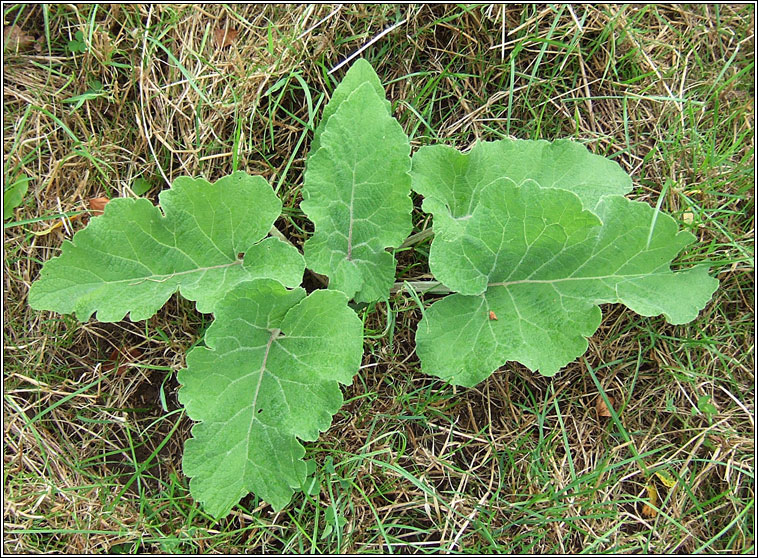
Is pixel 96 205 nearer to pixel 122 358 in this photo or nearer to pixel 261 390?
pixel 122 358

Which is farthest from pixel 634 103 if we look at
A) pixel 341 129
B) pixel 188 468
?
pixel 188 468

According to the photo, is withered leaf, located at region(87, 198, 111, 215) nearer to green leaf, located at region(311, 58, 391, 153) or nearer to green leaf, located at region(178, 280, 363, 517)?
green leaf, located at region(178, 280, 363, 517)

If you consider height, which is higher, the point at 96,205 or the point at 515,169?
the point at 515,169

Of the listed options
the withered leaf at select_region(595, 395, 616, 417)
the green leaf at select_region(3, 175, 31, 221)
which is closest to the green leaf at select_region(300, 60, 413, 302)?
the withered leaf at select_region(595, 395, 616, 417)

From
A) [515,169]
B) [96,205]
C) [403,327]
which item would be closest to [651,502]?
[403,327]

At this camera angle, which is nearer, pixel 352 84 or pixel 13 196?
pixel 352 84

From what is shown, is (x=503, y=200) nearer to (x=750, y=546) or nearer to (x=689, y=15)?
(x=689, y=15)
